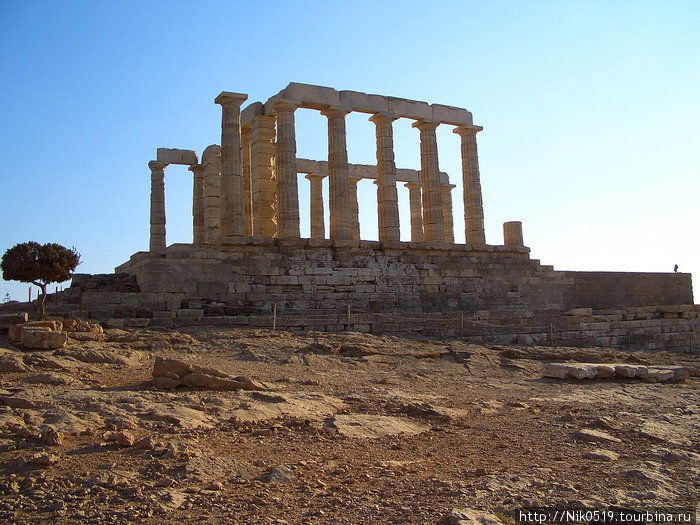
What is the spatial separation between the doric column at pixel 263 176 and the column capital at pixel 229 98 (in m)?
1.73

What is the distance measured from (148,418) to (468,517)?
4.12 metres

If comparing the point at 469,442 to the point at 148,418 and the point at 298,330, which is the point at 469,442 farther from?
the point at 298,330

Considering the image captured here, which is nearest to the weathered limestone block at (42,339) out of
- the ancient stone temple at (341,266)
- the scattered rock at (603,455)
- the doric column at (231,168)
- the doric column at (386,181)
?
the ancient stone temple at (341,266)

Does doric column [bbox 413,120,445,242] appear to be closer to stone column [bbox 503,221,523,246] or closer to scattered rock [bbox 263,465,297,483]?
stone column [bbox 503,221,523,246]

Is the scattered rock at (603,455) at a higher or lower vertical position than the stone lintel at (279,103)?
lower

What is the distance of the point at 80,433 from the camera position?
7.00 meters

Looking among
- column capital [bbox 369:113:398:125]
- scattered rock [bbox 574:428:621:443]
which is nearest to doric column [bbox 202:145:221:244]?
column capital [bbox 369:113:398:125]

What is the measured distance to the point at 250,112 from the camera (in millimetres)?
26453

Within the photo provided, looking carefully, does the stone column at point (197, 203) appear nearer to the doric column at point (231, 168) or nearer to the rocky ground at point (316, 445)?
the doric column at point (231, 168)

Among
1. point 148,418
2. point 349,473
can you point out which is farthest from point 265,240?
point 349,473

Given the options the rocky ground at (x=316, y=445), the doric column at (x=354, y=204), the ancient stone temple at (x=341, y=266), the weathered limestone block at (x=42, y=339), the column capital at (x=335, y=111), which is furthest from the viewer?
the doric column at (x=354, y=204)

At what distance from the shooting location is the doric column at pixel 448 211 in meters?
36.6

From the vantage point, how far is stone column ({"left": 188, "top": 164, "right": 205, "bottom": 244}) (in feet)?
99.0

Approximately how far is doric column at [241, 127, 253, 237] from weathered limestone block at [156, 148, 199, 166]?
3.45m
